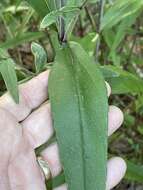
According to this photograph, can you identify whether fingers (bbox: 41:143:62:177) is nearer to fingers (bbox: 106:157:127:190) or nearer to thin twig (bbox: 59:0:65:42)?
fingers (bbox: 106:157:127:190)

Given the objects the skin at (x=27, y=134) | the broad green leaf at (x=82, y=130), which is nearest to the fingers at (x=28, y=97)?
the skin at (x=27, y=134)

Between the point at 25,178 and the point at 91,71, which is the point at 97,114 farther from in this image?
the point at 25,178

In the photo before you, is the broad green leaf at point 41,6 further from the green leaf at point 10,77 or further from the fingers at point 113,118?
the fingers at point 113,118

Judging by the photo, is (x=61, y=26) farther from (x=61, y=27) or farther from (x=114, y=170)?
(x=114, y=170)

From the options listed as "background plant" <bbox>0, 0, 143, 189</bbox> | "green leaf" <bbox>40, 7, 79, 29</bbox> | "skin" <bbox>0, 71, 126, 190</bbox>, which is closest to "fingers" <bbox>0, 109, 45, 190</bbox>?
"skin" <bbox>0, 71, 126, 190</bbox>

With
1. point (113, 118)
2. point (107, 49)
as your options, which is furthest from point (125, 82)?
point (107, 49)

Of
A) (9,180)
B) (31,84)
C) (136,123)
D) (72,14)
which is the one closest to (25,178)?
(9,180)
